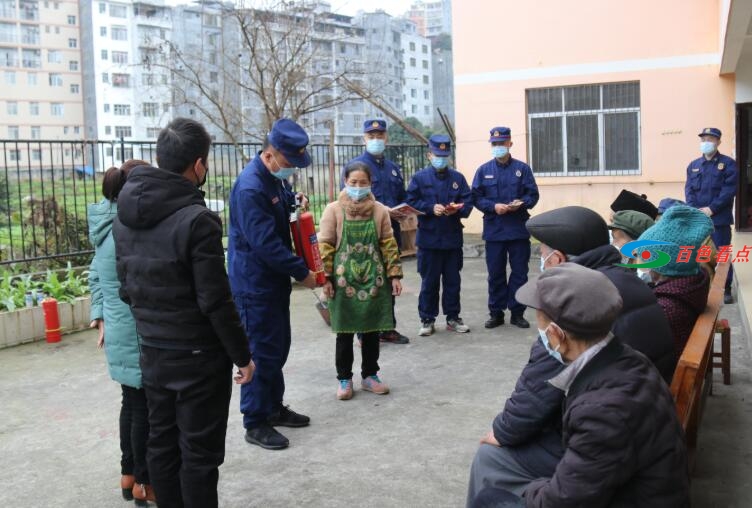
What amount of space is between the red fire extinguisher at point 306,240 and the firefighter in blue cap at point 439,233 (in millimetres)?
2548

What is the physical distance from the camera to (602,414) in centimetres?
204

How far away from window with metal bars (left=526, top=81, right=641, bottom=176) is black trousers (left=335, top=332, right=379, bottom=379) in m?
9.12

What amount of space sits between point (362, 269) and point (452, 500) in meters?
2.02

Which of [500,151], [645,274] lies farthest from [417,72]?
[645,274]

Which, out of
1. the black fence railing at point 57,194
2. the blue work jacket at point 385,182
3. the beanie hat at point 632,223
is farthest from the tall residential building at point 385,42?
the beanie hat at point 632,223

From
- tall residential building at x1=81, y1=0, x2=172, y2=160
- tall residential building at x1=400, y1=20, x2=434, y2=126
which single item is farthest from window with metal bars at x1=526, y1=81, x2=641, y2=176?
tall residential building at x1=400, y1=20, x2=434, y2=126

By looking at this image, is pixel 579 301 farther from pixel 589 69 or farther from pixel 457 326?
pixel 589 69

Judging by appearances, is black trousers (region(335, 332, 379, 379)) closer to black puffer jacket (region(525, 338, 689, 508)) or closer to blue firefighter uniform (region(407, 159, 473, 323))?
blue firefighter uniform (region(407, 159, 473, 323))

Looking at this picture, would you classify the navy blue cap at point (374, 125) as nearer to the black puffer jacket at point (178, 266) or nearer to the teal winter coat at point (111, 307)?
the teal winter coat at point (111, 307)

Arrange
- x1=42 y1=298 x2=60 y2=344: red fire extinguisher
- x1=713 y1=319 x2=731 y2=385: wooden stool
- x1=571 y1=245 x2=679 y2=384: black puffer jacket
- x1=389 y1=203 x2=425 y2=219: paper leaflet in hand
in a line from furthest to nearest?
x1=42 y1=298 x2=60 y2=344: red fire extinguisher → x1=389 y1=203 x2=425 y2=219: paper leaflet in hand → x1=713 y1=319 x2=731 y2=385: wooden stool → x1=571 y1=245 x2=679 y2=384: black puffer jacket

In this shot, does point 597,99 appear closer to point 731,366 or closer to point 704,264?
point 731,366

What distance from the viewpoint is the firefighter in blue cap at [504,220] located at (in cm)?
725

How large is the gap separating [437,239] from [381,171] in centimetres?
92

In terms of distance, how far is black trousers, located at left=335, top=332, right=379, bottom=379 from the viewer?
5172mm
